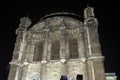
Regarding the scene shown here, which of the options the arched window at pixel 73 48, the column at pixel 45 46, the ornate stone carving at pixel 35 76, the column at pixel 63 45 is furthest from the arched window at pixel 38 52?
the arched window at pixel 73 48

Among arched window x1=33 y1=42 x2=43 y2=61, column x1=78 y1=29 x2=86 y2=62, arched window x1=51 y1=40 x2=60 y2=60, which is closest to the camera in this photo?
column x1=78 y1=29 x2=86 y2=62

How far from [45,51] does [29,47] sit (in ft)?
8.33

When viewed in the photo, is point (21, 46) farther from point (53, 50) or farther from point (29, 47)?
point (53, 50)

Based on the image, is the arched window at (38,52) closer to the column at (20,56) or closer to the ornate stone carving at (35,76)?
the column at (20,56)

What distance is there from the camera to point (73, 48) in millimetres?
22734

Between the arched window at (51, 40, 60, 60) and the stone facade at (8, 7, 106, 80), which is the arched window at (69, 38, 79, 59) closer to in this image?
the stone facade at (8, 7, 106, 80)

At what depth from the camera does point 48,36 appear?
2438cm

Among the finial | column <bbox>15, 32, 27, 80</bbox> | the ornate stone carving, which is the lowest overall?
the ornate stone carving

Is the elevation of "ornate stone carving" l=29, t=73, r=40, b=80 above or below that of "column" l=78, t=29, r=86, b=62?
below

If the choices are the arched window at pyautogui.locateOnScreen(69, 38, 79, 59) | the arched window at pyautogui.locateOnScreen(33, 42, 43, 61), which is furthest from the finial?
the arched window at pyautogui.locateOnScreen(69, 38, 79, 59)

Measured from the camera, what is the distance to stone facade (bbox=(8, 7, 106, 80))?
797 inches

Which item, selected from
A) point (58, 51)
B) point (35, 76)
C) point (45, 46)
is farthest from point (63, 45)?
point (35, 76)

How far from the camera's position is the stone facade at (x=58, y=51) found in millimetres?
20234

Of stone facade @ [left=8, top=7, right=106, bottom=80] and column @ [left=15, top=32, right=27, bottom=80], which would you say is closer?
stone facade @ [left=8, top=7, right=106, bottom=80]
